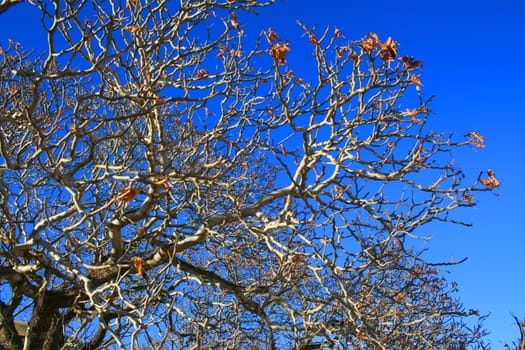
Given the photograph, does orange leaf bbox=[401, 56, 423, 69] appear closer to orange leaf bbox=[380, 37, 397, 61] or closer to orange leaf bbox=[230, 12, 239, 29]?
orange leaf bbox=[380, 37, 397, 61]

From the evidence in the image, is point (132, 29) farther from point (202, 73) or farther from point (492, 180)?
point (492, 180)

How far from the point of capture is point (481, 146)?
5211 millimetres

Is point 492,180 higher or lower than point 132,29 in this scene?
lower

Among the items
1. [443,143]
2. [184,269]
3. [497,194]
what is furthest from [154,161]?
[497,194]

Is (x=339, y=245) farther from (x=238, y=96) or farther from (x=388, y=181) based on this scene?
(x=238, y=96)

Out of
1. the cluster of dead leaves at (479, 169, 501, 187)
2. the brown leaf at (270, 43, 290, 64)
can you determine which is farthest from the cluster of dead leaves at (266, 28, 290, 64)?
the cluster of dead leaves at (479, 169, 501, 187)

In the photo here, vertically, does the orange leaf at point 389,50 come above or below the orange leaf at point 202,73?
below

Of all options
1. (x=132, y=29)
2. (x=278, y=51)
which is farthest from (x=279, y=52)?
(x=132, y=29)

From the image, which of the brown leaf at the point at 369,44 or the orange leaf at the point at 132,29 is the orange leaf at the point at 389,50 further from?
the orange leaf at the point at 132,29

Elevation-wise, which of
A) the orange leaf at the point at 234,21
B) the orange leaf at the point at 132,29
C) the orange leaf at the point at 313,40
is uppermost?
the orange leaf at the point at 234,21

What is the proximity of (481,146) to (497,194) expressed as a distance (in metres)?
0.50

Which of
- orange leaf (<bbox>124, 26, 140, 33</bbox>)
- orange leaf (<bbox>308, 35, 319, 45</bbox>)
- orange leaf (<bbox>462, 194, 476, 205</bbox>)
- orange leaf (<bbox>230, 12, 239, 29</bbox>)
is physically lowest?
orange leaf (<bbox>462, 194, 476, 205</bbox>)

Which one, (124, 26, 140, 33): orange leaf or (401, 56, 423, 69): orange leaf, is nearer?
(401, 56, 423, 69): orange leaf

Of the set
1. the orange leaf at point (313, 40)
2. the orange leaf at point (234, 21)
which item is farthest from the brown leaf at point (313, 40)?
the orange leaf at point (234, 21)
